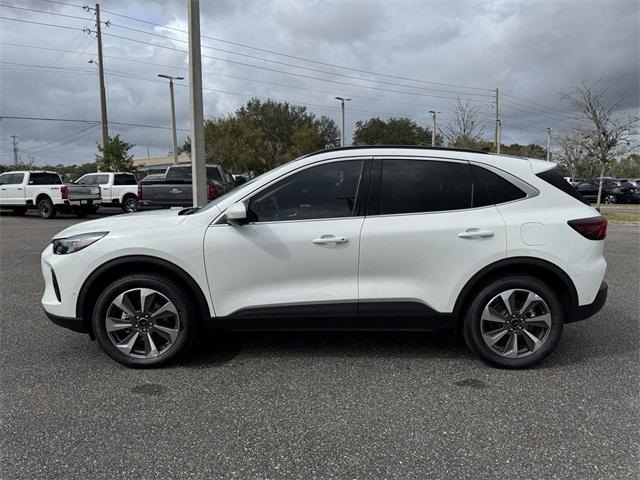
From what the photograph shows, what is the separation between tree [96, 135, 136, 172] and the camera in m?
29.2

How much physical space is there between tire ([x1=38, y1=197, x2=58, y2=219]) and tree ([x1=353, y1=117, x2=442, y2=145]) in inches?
2085

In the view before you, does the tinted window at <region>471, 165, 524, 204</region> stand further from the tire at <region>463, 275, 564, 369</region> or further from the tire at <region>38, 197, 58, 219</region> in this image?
the tire at <region>38, 197, 58, 219</region>

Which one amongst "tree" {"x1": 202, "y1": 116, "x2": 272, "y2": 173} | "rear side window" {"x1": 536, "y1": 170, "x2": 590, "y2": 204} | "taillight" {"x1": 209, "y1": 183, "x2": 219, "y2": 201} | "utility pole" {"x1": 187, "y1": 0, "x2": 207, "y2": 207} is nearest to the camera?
"rear side window" {"x1": 536, "y1": 170, "x2": 590, "y2": 204}

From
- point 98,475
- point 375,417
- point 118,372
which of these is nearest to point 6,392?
point 118,372

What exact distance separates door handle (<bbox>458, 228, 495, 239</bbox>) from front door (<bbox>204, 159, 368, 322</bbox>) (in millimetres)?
787

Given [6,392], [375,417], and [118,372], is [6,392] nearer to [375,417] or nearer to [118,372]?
[118,372]

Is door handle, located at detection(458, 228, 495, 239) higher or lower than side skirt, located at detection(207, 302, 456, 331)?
higher

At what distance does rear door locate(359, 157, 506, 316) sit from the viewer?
3645 millimetres

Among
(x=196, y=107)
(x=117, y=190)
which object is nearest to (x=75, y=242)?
(x=196, y=107)

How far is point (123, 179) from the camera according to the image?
20.3 m

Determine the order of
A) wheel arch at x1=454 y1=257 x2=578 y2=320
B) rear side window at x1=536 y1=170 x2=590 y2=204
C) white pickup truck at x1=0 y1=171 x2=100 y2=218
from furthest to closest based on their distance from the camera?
white pickup truck at x1=0 y1=171 x2=100 y2=218 < rear side window at x1=536 y1=170 x2=590 y2=204 < wheel arch at x1=454 y1=257 x2=578 y2=320

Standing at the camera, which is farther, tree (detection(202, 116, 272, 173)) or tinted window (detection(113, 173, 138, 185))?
tree (detection(202, 116, 272, 173))

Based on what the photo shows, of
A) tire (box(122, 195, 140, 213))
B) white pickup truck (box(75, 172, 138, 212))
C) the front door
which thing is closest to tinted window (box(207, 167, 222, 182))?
tire (box(122, 195, 140, 213))

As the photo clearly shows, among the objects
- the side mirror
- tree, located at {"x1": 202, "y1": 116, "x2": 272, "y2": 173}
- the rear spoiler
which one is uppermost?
tree, located at {"x1": 202, "y1": 116, "x2": 272, "y2": 173}
